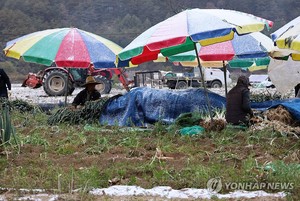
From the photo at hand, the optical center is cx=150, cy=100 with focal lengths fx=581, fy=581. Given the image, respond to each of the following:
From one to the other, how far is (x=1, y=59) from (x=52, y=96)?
28.1 m

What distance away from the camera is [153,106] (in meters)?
10.1

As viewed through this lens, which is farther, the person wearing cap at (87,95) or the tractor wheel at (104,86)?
the tractor wheel at (104,86)

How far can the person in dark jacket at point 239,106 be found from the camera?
28.6 ft

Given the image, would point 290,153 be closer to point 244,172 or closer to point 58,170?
point 244,172

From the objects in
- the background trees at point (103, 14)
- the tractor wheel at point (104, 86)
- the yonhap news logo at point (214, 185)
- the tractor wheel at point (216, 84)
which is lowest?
the tractor wheel at point (216, 84)

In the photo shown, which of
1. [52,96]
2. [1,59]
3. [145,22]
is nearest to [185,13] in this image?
[52,96]

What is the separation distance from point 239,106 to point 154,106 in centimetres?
184

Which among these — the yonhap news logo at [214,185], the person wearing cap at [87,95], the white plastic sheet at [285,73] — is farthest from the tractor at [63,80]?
the yonhap news logo at [214,185]

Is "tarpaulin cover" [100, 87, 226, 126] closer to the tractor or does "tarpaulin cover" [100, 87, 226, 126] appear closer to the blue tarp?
the blue tarp

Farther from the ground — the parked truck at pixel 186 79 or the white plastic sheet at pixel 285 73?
the white plastic sheet at pixel 285 73

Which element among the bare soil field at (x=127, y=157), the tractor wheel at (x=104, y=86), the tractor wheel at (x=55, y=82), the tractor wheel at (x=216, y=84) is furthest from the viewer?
the tractor wheel at (x=216, y=84)

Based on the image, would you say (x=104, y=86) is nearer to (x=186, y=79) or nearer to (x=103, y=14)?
(x=186, y=79)

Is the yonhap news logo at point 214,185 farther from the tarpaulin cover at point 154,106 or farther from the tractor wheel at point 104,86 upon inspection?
the tractor wheel at point 104,86

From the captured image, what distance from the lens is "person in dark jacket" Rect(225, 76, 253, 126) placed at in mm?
8727
